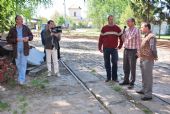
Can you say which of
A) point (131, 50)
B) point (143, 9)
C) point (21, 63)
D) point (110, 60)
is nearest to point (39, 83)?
point (21, 63)

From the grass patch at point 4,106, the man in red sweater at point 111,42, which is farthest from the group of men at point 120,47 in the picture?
the grass patch at point 4,106

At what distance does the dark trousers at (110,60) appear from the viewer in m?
11.5

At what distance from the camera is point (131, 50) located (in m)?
10.4

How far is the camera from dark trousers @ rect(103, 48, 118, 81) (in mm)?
11531

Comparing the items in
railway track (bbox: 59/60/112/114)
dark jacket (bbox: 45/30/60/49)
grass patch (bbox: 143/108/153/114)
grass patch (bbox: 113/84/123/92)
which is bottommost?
railway track (bbox: 59/60/112/114)

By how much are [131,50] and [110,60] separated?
1.48 metres

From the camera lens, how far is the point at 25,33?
11070 millimetres

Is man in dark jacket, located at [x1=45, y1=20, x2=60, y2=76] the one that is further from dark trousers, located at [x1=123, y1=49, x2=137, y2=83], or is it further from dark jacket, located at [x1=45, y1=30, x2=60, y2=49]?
dark trousers, located at [x1=123, y1=49, x2=137, y2=83]

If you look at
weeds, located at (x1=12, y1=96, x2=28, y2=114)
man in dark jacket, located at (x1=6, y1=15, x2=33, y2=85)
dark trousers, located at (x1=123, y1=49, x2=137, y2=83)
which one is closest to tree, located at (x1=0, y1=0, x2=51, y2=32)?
man in dark jacket, located at (x1=6, y1=15, x2=33, y2=85)

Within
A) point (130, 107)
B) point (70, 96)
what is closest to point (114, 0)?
point (70, 96)

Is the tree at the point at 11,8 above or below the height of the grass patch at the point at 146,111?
above

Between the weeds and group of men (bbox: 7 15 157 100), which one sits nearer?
the weeds

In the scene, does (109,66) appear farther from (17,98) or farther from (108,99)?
(17,98)

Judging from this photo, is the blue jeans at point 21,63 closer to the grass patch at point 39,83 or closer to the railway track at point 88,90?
the grass patch at point 39,83
